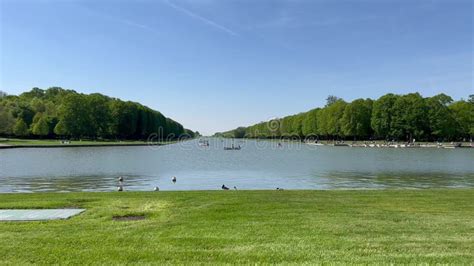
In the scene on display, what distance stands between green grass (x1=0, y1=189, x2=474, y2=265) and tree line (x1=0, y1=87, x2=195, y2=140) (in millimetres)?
108542

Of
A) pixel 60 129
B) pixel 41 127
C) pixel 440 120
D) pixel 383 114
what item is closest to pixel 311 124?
pixel 383 114

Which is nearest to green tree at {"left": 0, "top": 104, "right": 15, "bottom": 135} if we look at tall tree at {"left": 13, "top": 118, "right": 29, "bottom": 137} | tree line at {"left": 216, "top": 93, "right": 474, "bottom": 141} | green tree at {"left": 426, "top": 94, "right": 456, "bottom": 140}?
tall tree at {"left": 13, "top": 118, "right": 29, "bottom": 137}

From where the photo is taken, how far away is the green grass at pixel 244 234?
274 inches

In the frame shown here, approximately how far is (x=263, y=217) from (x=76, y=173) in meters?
29.2

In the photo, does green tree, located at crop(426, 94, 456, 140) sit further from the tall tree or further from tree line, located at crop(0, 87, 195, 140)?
the tall tree

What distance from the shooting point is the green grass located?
22.9 feet

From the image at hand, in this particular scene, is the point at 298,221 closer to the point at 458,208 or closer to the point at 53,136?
the point at 458,208

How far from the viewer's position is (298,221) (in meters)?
9.79

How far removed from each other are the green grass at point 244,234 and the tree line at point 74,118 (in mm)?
108542

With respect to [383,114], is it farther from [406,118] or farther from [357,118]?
[357,118]

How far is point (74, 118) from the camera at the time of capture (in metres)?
116

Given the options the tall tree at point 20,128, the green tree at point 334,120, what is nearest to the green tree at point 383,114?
the green tree at point 334,120

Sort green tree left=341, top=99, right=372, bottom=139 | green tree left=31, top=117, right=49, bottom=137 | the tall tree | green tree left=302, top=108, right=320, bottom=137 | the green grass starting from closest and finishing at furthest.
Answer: the green grass
the tall tree
green tree left=31, top=117, right=49, bottom=137
green tree left=341, top=99, right=372, bottom=139
green tree left=302, top=108, right=320, bottom=137

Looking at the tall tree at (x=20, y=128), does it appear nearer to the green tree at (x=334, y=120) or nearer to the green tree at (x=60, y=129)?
the green tree at (x=60, y=129)
